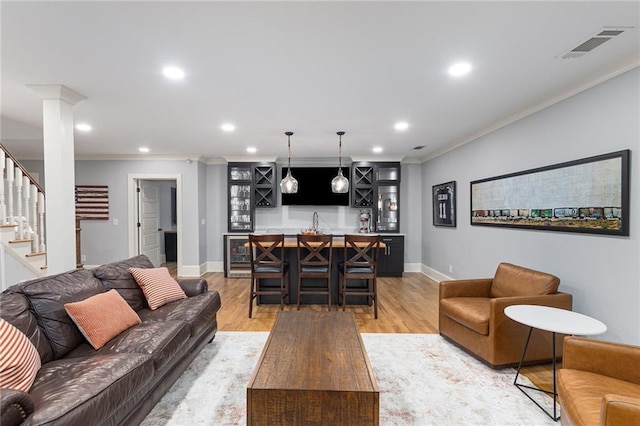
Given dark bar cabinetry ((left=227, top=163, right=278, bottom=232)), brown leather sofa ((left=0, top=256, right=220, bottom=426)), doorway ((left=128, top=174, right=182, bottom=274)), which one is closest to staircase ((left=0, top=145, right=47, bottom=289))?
brown leather sofa ((left=0, top=256, right=220, bottom=426))

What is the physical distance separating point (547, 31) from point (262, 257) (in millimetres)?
3477

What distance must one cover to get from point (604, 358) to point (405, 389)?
49.4 inches

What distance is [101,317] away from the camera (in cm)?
218

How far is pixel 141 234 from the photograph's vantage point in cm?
674

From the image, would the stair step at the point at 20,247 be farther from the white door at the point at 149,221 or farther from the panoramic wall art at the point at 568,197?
the panoramic wall art at the point at 568,197

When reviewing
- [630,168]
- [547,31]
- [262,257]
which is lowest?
[262,257]

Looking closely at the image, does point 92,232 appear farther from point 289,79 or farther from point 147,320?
point 289,79

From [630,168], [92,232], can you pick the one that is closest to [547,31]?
[630,168]

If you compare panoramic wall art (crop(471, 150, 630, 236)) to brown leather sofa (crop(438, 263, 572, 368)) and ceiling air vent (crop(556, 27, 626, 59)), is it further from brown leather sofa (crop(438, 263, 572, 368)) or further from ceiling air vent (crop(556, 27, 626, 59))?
ceiling air vent (crop(556, 27, 626, 59))

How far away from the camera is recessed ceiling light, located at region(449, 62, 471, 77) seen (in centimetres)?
247

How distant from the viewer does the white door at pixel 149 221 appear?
6.72 metres

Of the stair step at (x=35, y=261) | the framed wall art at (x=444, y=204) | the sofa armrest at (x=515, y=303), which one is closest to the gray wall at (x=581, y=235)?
the sofa armrest at (x=515, y=303)

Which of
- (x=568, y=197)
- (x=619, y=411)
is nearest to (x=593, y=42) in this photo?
(x=568, y=197)

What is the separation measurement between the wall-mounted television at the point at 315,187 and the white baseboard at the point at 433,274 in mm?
2191
